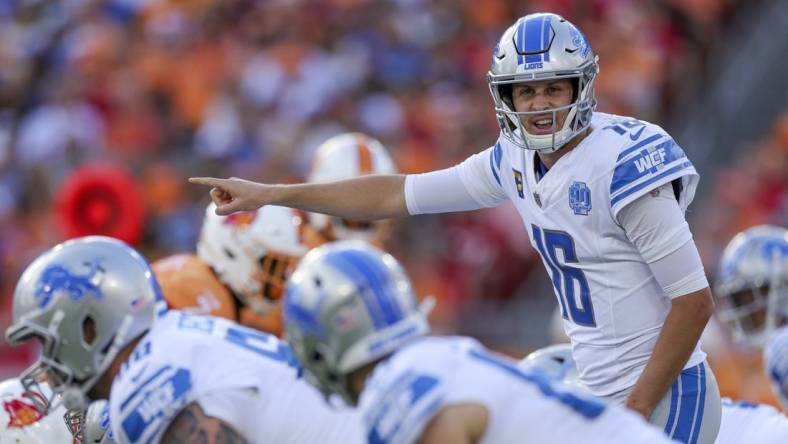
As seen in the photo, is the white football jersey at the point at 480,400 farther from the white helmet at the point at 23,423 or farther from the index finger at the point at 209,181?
the white helmet at the point at 23,423

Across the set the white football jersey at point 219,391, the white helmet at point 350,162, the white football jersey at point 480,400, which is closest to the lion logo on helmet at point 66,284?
the white football jersey at point 219,391

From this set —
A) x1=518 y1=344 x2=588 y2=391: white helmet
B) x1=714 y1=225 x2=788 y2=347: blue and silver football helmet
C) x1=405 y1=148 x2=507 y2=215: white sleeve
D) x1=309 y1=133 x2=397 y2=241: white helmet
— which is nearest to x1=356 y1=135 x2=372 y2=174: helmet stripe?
x1=309 y1=133 x2=397 y2=241: white helmet

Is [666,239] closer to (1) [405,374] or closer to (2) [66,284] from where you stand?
(1) [405,374]

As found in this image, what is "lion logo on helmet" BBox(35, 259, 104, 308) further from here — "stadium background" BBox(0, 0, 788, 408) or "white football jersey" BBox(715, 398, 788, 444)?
"stadium background" BBox(0, 0, 788, 408)

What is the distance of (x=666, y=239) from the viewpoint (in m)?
4.25

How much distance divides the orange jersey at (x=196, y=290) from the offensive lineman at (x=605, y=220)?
4.82 ft

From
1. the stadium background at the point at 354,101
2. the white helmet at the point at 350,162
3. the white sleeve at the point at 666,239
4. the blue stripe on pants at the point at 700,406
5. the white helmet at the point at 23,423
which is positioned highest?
the white sleeve at the point at 666,239

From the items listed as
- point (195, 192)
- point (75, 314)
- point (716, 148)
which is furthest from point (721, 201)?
point (75, 314)

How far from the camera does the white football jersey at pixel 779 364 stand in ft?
18.3

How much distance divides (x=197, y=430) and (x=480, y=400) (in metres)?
0.88

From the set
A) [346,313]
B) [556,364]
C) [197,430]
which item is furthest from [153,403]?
[556,364]

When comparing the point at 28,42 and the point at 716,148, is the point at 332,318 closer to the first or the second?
the point at 716,148

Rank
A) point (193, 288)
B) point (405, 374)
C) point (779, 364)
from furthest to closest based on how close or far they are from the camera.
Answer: point (193, 288), point (779, 364), point (405, 374)

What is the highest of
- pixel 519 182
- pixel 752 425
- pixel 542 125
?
pixel 542 125
